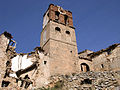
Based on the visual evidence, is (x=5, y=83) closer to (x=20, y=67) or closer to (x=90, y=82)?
(x=20, y=67)

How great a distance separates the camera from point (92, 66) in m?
22.4

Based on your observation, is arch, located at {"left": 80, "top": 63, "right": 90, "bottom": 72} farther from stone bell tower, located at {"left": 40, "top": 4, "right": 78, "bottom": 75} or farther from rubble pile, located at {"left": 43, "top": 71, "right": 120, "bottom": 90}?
rubble pile, located at {"left": 43, "top": 71, "right": 120, "bottom": 90}

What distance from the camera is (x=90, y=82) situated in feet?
43.2

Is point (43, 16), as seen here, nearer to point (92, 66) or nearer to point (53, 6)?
point (53, 6)

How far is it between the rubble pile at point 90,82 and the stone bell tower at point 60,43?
216 cm

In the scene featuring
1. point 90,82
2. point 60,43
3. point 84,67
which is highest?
point 60,43

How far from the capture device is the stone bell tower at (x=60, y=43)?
17.3m

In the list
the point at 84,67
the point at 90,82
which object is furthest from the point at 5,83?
the point at 84,67

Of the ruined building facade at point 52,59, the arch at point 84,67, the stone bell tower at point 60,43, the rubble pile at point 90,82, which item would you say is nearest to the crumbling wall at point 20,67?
the ruined building facade at point 52,59

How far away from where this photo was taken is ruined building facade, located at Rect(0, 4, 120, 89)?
13.1 meters

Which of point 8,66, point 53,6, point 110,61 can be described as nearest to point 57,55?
point 8,66

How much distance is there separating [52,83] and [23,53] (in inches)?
279

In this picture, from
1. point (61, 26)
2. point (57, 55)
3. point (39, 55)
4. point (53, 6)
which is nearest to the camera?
point (39, 55)

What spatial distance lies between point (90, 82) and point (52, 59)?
5974mm
